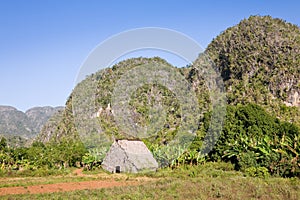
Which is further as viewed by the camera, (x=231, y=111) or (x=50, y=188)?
(x=231, y=111)

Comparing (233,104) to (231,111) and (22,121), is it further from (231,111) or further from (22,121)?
(22,121)

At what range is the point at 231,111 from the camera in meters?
23.7

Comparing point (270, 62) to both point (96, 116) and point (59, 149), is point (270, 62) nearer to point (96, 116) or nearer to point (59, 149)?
point (96, 116)

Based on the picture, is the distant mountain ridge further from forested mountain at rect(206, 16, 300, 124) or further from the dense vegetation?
forested mountain at rect(206, 16, 300, 124)

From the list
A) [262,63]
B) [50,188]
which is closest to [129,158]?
[50,188]

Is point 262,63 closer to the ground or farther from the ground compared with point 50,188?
farther from the ground

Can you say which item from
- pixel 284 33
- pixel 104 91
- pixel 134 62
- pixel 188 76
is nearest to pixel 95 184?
pixel 134 62

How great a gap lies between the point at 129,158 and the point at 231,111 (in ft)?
25.2

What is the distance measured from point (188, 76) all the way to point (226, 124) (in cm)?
3669

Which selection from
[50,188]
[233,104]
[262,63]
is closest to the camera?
[50,188]

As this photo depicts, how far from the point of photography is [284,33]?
6288 centimetres

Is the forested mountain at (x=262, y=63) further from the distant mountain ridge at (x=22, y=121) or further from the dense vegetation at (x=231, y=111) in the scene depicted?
the distant mountain ridge at (x=22, y=121)

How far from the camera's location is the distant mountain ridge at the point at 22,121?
110 m

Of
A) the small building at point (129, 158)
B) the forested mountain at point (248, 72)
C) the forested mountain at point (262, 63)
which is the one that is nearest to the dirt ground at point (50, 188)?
the small building at point (129, 158)
